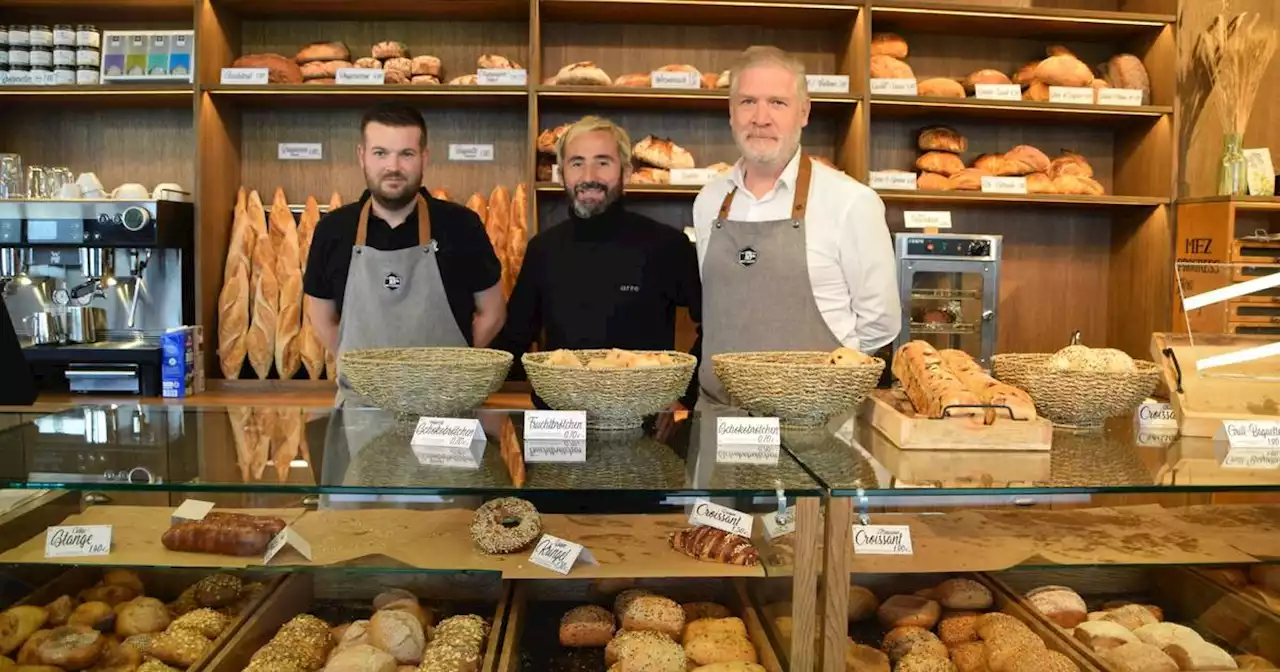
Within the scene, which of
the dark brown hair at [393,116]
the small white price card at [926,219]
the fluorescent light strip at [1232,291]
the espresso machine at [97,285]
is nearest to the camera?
the fluorescent light strip at [1232,291]

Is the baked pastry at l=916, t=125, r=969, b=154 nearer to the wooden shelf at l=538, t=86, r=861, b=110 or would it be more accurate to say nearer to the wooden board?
the wooden shelf at l=538, t=86, r=861, b=110

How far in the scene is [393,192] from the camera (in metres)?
2.61

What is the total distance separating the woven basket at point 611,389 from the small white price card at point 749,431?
0.12 meters

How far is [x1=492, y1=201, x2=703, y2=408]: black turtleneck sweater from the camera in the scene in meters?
2.69

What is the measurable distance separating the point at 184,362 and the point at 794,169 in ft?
7.74

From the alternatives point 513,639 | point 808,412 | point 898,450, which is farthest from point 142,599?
point 898,450

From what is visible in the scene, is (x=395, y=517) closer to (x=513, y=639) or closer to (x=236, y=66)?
(x=513, y=639)

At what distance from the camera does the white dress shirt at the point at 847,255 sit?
8.00ft

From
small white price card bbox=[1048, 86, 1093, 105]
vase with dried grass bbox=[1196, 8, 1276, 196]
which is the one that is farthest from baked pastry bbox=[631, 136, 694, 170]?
vase with dried grass bbox=[1196, 8, 1276, 196]

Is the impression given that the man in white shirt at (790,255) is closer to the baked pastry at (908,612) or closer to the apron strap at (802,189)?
the apron strap at (802,189)

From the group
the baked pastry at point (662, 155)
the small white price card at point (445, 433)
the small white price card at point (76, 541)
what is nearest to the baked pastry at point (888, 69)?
the baked pastry at point (662, 155)

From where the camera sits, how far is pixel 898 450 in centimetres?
136

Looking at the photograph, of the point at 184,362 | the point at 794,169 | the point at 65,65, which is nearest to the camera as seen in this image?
the point at 794,169

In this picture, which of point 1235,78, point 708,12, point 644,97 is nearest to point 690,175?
point 644,97
